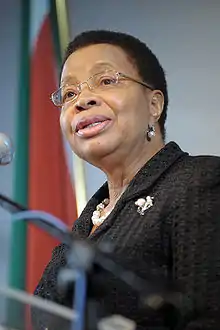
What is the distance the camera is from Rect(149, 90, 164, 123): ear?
3.57ft

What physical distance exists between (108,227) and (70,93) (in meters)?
0.29

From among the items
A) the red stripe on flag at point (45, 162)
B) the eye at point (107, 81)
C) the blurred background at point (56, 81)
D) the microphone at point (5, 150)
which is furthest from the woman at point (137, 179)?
the red stripe on flag at point (45, 162)

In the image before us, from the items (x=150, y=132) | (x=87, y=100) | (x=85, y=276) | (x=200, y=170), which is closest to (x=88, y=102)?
(x=87, y=100)

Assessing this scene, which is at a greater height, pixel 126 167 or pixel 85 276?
Answer: pixel 126 167

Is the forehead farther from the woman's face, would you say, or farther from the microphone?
the microphone

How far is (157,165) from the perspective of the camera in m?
0.97

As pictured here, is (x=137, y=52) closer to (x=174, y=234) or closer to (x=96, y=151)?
(x=96, y=151)

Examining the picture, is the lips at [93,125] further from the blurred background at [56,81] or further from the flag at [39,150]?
the flag at [39,150]

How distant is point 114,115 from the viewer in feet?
3.29

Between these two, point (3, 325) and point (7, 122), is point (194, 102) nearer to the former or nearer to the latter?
point (7, 122)

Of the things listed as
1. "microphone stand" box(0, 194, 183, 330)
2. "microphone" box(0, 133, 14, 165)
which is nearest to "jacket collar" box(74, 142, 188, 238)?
"microphone" box(0, 133, 14, 165)

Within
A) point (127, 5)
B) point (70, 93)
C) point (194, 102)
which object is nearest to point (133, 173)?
point (70, 93)

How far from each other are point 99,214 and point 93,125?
0.62 ft

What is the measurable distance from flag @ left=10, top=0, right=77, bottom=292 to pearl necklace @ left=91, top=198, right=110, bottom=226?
2.21ft
